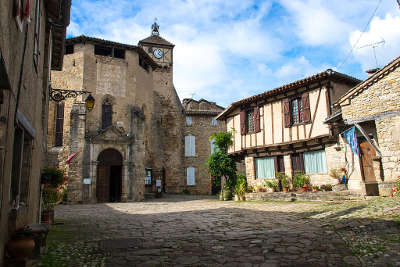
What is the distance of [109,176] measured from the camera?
61.9ft

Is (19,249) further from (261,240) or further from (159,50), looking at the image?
(159,50)

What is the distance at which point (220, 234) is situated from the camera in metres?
6.42

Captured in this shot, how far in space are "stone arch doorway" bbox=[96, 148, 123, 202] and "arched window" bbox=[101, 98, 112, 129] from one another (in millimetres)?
1733

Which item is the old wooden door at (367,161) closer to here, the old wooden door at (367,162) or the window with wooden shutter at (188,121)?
the old wooden door at (367,162)

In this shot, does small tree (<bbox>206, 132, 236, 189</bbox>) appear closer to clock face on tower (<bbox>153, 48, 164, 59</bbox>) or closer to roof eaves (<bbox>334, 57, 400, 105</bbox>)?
roof eaves (<bbox>334, 57, 400, 105</bbox>)

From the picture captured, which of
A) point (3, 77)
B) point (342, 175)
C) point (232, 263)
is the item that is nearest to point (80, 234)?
point (232, 263)

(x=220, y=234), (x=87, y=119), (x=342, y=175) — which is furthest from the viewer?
(x=87, y=119)

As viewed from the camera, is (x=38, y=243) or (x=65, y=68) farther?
(x=65, y=68)

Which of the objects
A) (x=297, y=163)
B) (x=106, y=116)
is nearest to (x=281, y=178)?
(x=297, y=163)

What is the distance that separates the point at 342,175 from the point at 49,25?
1182cm

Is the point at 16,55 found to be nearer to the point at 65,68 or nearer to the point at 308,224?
the point at 308,224

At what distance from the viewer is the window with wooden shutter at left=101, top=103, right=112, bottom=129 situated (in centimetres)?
1955

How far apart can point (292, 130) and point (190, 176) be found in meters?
14.8

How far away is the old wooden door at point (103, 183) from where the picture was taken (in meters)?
18.4
